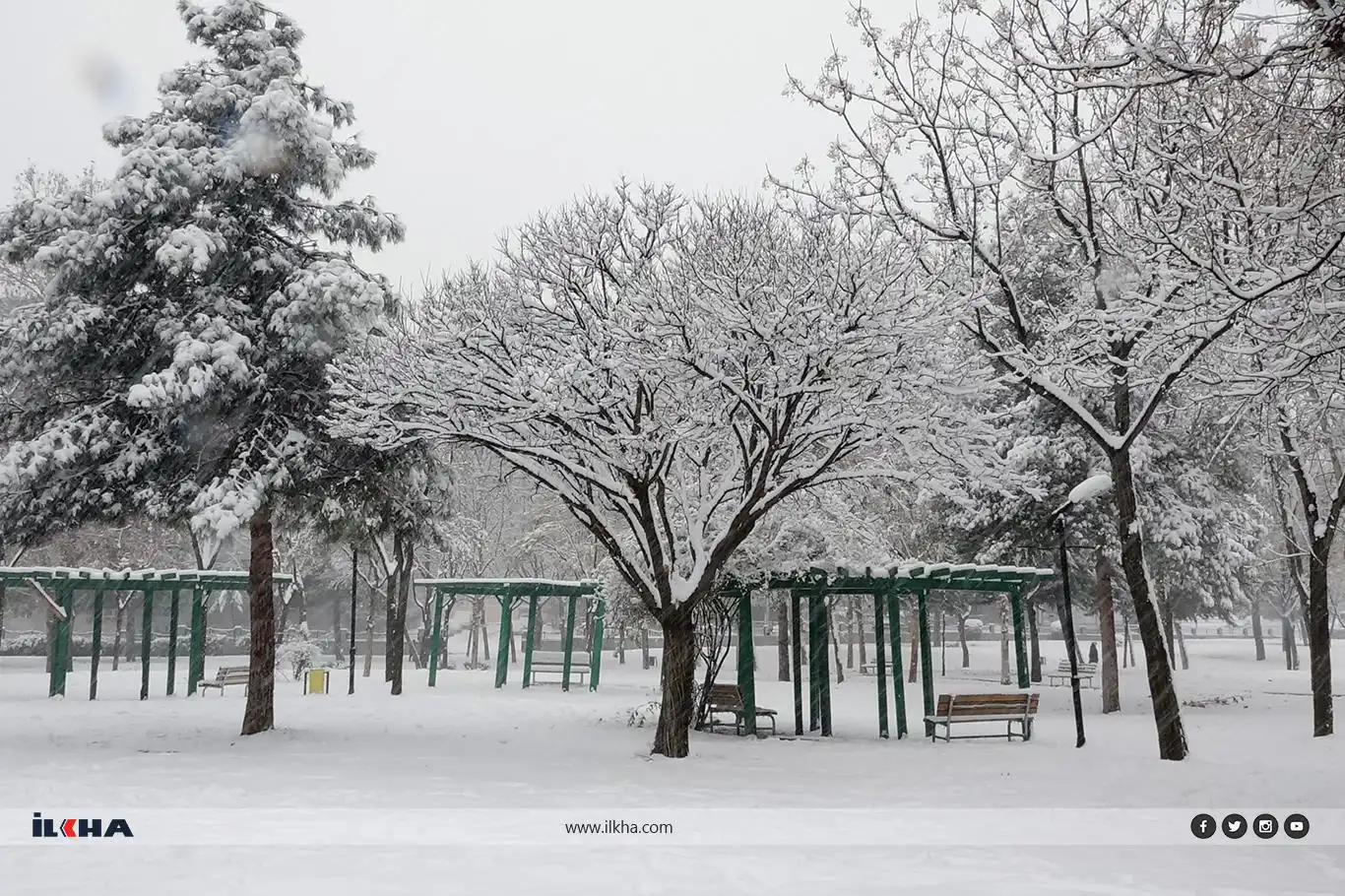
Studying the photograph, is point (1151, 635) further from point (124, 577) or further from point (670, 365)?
point (124, 577)

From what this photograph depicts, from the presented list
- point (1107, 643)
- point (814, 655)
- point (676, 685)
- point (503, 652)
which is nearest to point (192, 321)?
point (676, 685)

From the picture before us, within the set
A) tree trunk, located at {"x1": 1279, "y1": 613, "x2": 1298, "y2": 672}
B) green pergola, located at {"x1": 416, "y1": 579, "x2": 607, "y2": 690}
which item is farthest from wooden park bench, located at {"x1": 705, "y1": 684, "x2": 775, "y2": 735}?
tree trunk, located at {"x1": 1279, "y1": 613, "x2": 1298, "y2": 672}

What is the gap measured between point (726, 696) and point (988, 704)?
4.51 metres

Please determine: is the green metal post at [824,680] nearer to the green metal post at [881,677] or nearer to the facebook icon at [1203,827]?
the green metal post at [881,677]

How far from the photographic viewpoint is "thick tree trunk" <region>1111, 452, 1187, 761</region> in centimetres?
1274

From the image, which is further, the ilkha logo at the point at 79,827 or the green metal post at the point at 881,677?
the green metal post at the point at 881,677

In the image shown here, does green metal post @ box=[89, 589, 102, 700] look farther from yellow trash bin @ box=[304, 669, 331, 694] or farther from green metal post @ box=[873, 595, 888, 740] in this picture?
green metal post @ box=[873, 595, 888, 740]

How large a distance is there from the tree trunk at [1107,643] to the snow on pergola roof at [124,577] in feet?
67.2

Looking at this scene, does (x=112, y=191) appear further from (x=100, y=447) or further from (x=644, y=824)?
(x=644, y=824)

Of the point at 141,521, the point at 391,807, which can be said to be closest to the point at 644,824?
the point at 391,807

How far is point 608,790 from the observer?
11.3 m

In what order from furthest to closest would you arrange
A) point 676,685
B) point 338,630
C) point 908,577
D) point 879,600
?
point 338,630
point 879,600
point 908,577
point 676,685

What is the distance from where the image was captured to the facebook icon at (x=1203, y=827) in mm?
8070

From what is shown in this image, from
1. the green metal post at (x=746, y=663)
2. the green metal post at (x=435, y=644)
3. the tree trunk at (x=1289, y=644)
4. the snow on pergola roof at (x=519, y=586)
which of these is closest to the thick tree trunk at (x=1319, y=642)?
the green metal post at (x=746, y=663)
